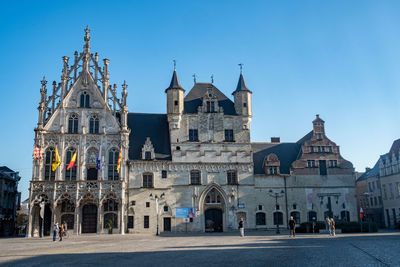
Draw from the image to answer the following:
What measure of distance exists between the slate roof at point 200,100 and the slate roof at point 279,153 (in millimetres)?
6753

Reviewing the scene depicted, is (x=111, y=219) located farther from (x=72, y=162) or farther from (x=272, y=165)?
(x=272, y=165)

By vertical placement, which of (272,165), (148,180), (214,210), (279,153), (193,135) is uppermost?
(193,135)

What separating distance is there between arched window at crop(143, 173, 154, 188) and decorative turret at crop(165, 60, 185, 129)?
6.66 m

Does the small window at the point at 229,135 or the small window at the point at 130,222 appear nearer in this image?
the small window at the point at 130,222

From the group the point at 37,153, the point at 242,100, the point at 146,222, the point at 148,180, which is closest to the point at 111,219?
the point at 146,222

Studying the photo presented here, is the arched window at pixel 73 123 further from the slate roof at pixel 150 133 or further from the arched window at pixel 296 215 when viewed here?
the arched window at pixel 296 215

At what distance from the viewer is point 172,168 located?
Answer: 46.5 meters

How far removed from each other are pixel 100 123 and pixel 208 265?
1333 inches

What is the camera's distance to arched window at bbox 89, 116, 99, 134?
4506cm

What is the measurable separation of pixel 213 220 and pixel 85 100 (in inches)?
840

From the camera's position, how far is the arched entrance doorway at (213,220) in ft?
154

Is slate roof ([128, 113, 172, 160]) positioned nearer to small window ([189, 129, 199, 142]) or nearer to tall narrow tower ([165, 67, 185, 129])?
tall narrow tower ([165, 67, 185, 129])

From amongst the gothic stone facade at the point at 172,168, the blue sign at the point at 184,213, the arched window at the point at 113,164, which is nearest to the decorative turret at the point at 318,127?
the gothic stone facade at the point at 172,168

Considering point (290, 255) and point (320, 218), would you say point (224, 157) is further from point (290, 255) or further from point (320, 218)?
point (290, 255)
